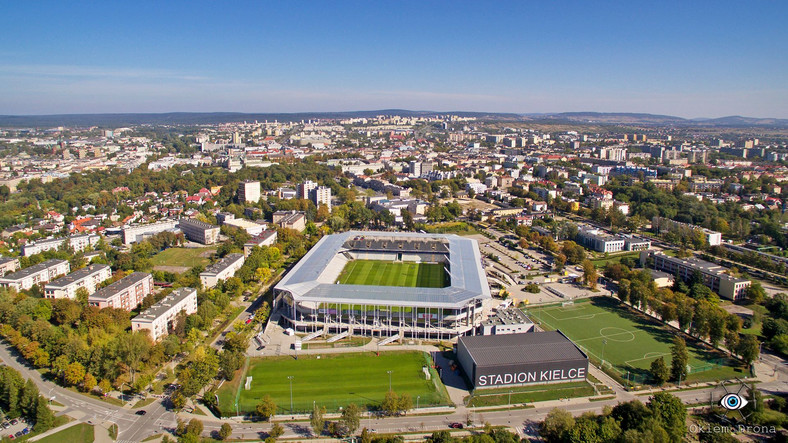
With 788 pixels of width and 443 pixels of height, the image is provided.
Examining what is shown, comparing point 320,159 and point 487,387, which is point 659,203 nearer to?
point 487,387

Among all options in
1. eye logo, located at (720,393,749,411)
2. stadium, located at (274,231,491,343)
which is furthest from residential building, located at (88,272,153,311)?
eye logo, located at (720,393,749,411)

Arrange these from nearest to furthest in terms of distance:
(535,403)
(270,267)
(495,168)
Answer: (535,403) → (270,267) → (495,168)

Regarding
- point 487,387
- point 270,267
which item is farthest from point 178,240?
point 487,387

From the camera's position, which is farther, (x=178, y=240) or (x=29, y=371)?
(x=178, y=240)

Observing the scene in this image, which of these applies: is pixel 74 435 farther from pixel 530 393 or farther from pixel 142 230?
pixel 142 230

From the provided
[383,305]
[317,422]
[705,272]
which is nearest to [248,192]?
[383,305]
